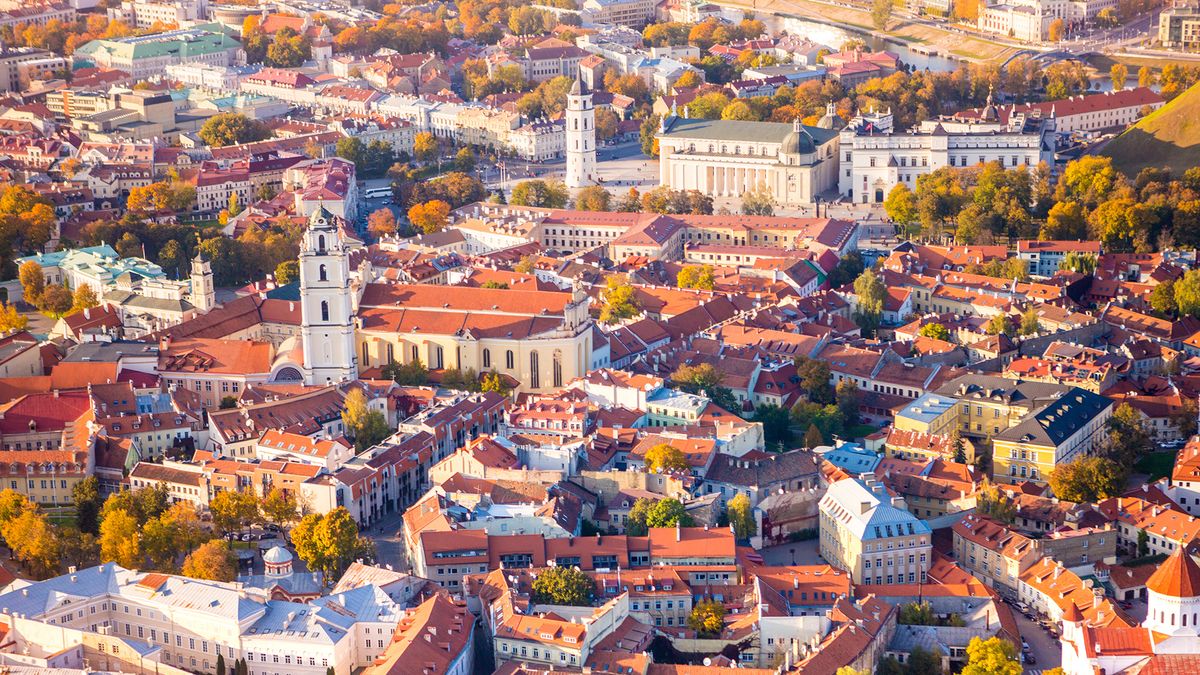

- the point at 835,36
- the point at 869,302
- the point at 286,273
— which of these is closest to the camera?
the point at 869,302

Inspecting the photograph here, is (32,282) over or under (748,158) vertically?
under

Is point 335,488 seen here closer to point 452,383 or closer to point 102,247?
point 452,383

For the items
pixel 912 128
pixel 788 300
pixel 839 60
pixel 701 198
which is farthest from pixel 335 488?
pixel 839 60

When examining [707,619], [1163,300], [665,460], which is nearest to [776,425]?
[665,460]

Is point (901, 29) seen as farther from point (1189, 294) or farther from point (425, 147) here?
point (1189, 294)

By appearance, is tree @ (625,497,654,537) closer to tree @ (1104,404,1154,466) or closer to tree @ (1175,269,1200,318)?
tree @ (1104,404,1154,466)

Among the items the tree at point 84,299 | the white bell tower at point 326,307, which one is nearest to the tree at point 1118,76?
the tree at point 84,299

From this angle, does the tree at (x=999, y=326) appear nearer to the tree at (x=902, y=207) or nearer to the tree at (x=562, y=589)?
the tree at (x=902, y=207)

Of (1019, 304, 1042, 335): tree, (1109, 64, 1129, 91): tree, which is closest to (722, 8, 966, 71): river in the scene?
(1109, 64, 1129, 91): tree
